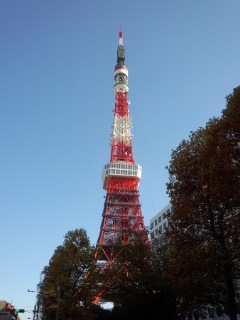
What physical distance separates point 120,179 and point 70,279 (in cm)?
5014

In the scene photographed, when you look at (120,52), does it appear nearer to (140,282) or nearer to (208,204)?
(140,282)

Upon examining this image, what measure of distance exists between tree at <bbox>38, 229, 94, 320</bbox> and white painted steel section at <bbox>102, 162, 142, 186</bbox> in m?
45.1

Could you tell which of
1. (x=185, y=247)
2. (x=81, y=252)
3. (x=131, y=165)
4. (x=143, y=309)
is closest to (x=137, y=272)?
(x=143, y=309)

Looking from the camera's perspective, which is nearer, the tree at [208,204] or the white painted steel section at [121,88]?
the tree at [208,204]

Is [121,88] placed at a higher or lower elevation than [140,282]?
higher

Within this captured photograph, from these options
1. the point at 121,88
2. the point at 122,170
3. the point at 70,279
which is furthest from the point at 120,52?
the point at 70,279

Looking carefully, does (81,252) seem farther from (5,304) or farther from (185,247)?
(5,304)

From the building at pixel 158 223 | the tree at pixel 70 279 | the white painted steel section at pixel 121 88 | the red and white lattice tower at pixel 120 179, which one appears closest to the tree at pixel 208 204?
the tree at pixel 70 279

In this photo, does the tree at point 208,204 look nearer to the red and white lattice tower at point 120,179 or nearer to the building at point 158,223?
the red and white lattice tower at point 120,179

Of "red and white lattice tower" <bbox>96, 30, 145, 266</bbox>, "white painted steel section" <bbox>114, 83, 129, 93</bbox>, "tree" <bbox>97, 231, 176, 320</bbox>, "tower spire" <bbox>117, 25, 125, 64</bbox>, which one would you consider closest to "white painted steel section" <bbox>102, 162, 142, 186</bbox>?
"red and white lattice tower" <bbox>96, 30, 145, 266</bbox>

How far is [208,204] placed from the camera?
17.7m

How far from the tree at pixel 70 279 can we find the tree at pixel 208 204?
11801 millimetres

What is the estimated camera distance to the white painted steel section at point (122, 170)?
76812mm

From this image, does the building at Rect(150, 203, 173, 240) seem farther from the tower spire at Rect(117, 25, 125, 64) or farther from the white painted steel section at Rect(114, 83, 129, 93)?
the tower spire at Rect(117, 25, 125, 64)
